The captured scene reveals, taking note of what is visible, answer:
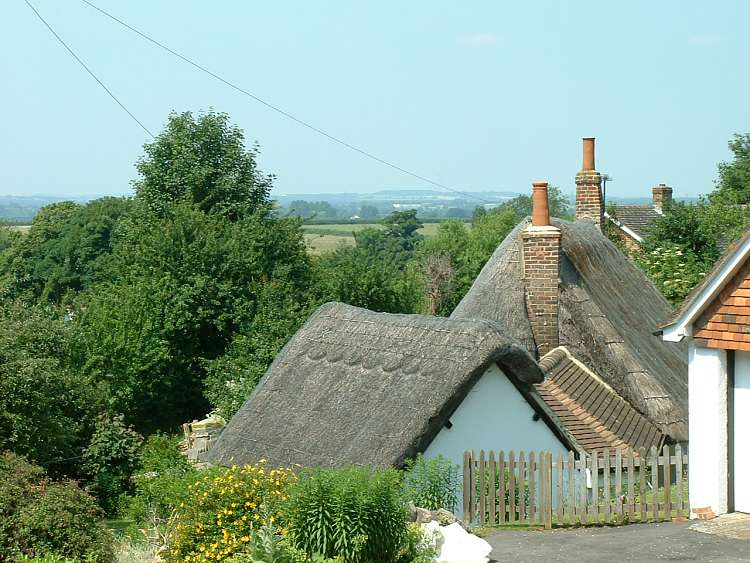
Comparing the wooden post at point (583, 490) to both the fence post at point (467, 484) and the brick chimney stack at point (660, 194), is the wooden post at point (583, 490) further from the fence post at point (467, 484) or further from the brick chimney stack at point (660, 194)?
the brick chimney stack at point (660, 194)

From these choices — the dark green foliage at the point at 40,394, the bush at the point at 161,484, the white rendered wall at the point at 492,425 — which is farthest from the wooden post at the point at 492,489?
the dark green foliage at the point at 40,394

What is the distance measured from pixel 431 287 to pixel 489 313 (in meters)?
49.2

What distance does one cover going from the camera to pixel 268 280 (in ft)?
120

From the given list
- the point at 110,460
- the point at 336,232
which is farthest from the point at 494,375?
the point at 336,232

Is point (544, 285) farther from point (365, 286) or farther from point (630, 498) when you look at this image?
point (365, 286)

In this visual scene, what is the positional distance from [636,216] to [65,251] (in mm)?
35810

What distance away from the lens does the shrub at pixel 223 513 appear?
10922mm

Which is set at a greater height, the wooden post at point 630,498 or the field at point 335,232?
the field at point 335,232

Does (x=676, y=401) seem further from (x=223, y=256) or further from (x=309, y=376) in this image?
(x=223, y=256)

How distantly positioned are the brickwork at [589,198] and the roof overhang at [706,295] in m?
11.8

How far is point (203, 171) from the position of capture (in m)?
43.7

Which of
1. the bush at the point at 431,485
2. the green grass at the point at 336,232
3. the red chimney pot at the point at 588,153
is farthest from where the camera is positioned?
the green grass at the point at 336,232

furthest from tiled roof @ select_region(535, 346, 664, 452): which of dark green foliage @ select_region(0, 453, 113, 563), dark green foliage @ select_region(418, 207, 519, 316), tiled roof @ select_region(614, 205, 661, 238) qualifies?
dark green foliage @ select_region(418, 207, 519, 316)

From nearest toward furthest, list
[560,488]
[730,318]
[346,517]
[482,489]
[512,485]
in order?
[346,517] < [730,318] < [560,488] < [512,485] < [482,489]
